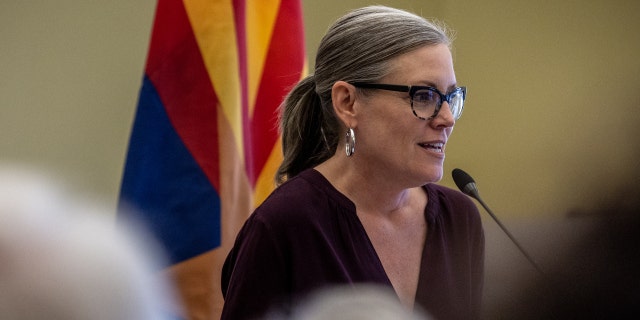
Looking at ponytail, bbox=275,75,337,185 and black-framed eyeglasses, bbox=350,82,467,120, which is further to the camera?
ponytail, bbox=275,75,337,185

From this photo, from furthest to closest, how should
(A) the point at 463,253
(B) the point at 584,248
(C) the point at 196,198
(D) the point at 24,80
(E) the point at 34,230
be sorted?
(D) the point at 24,80 < (C) the point at 196,198 < (A) the point at 463,253 < (E) the point at 34,230 < (B) the point at 584,248

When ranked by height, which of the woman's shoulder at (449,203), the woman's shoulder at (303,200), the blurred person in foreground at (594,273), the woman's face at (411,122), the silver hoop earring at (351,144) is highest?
the blurred person in foreground at (594,273)

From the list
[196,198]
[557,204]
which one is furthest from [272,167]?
[557,204]

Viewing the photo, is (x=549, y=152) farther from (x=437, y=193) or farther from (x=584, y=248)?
(x=437, y=193)

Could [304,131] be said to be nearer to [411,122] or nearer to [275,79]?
[411,122]

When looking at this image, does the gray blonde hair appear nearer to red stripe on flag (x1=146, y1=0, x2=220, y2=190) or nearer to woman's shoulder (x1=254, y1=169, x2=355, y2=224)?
woman's shoulder (x1=254, y1=169, x2=355, y2=224)

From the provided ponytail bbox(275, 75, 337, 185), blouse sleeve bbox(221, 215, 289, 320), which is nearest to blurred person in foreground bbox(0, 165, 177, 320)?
blouse sleeve bbox(221, 215, 289, 320)

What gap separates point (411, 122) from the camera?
157 centimetres

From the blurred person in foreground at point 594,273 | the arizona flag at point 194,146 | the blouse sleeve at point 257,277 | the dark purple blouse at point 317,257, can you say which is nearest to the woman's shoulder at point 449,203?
the dark purple blouse at point 317,257

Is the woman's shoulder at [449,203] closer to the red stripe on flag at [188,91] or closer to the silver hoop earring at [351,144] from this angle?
the silver hoop earring at [351,144]

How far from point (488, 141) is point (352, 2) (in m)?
0.84

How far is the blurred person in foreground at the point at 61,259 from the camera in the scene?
48 centimetres

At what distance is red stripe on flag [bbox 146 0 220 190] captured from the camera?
2.12 metres

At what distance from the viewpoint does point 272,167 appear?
2219mm
